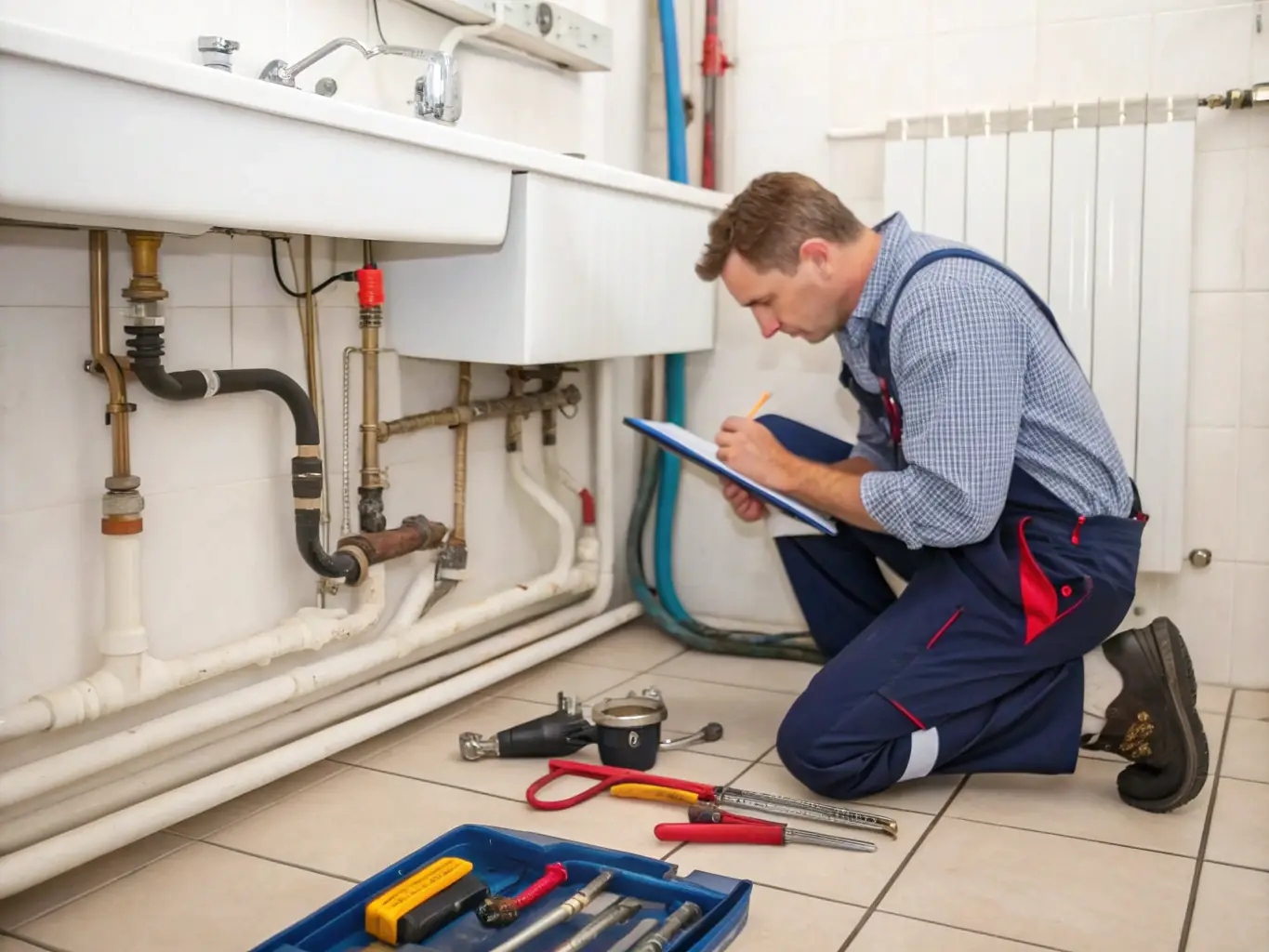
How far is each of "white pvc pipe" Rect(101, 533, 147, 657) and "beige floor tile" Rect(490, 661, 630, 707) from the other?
2.78 ft

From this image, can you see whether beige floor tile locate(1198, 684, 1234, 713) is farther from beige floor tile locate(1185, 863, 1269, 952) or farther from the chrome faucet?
the chrome faucet

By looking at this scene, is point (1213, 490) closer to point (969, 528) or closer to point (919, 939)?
point (969, 528)

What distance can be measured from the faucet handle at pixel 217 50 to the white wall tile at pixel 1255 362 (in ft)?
5.73

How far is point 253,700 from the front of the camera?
68.6 inches

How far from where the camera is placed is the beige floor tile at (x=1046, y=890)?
138cm

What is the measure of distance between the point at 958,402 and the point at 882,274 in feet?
0.83

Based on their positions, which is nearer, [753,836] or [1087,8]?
[753,836]

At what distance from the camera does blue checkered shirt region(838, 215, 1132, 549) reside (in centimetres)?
163

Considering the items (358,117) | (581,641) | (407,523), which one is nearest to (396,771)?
(407,523)

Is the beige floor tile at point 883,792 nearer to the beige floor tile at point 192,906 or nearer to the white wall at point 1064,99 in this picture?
the beige floor tile at point 192,906

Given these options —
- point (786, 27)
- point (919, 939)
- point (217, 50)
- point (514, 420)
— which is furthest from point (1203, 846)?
point (786, 27)

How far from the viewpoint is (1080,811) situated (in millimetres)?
1735

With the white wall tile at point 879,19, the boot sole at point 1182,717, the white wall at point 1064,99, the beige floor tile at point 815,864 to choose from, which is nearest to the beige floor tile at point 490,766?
the beige floor tile at point 815,864

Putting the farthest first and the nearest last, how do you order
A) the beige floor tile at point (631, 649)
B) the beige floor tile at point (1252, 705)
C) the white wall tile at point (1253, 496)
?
the beige floor tile at point (631, 649), the white wall tile at point (1253, 496), the beige floor tile at point (1252, 705)
